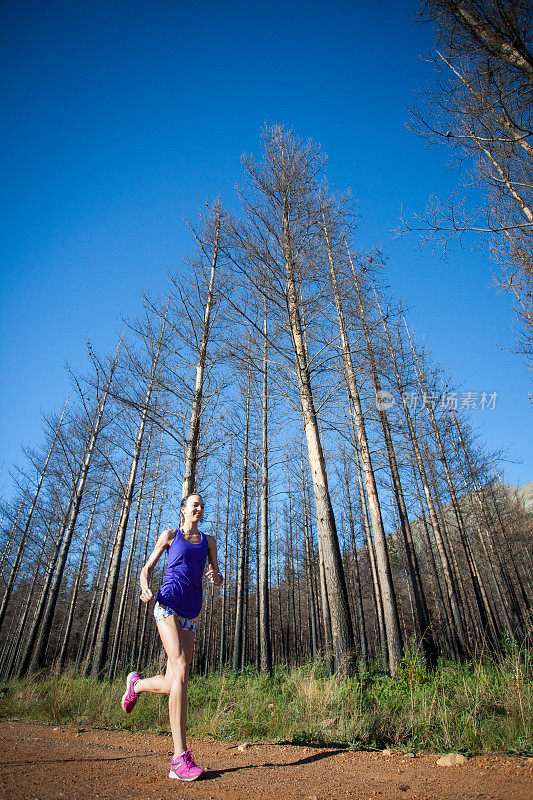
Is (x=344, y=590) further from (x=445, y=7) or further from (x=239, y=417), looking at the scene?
(x=239, y=417)

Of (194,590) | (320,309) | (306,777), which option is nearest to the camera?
(306,777)

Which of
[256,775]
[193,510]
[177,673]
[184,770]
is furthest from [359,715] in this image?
[193,510]

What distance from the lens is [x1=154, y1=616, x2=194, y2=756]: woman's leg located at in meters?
2.03

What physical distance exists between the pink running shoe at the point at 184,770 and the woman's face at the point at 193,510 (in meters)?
1.28

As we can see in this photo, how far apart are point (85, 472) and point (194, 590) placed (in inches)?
401

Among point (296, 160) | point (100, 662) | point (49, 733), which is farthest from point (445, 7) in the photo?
point (100, 662)

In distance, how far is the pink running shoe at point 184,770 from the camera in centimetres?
192

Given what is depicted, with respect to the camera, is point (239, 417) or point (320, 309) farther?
point (239, 417)

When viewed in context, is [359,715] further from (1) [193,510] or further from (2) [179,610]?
(1) [193,510]

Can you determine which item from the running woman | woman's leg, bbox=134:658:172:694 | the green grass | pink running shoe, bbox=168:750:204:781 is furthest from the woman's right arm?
the green grass

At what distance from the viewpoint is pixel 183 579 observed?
7.92 ft

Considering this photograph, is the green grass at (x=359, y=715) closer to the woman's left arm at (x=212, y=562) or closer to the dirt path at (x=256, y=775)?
the dirt path at (x=256, y=775)

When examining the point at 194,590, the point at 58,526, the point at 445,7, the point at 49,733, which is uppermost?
the point at 445,7

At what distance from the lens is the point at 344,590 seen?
173 inches
